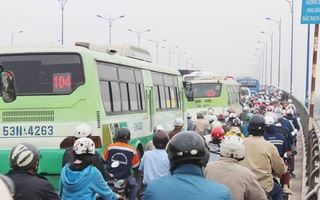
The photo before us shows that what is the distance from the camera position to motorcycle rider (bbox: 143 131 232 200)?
357cm

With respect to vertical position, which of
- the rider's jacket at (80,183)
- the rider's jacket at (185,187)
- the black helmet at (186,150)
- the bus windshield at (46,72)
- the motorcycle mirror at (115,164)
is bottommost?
the motorcycle mirror at (115,164)

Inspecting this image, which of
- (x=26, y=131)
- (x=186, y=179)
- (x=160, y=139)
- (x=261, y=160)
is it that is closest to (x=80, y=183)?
(x=261, y=160)

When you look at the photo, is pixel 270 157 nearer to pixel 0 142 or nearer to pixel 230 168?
pixel 230 168

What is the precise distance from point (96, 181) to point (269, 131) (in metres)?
3.78

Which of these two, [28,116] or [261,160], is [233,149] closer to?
[261,160]

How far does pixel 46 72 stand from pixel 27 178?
20.2ft

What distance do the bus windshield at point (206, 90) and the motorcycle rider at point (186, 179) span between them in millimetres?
26899

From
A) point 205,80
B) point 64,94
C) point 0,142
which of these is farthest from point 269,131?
point 205,80

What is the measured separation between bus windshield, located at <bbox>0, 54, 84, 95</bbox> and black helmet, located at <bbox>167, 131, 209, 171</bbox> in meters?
7.39

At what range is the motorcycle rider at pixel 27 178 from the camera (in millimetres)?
4930

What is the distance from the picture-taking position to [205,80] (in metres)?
31.5

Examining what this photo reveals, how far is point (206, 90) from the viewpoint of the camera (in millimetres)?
30750

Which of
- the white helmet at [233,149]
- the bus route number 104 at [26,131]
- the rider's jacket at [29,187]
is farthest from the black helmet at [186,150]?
the bus route number 104 at [26,131]

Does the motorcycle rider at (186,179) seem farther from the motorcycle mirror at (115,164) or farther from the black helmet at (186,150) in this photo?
the motorcycle mirror at (115,164)
